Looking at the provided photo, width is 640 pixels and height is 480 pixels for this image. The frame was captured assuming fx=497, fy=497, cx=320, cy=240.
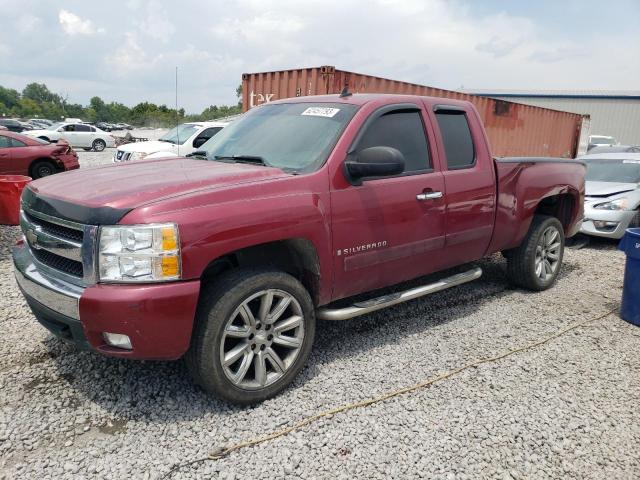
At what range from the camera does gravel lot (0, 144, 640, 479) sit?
2.53 metres

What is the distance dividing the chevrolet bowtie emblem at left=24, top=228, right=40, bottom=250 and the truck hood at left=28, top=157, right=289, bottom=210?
236 millimetres

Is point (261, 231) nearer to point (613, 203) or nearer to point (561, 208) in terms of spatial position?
point (561, 208)

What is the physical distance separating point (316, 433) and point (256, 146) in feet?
6.79

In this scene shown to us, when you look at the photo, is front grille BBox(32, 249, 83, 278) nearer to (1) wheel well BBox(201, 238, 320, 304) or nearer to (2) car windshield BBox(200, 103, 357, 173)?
(1) wheel well BBox(201, 238, 320, 304)

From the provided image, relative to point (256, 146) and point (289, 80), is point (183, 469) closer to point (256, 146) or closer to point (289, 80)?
point (256, 146)

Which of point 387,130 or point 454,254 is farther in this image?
point 454,254

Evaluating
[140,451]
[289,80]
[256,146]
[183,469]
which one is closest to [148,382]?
[140,451]

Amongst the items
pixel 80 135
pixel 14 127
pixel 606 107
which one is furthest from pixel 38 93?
pixel 606 107

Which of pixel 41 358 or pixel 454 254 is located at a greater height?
pixel 454 254

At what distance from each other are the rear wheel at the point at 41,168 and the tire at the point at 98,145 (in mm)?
15750

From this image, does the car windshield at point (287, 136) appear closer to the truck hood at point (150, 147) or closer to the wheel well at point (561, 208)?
the wheel well at point (561, 208)

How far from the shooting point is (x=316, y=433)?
277cm

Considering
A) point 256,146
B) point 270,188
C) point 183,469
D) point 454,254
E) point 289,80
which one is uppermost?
point 289,80

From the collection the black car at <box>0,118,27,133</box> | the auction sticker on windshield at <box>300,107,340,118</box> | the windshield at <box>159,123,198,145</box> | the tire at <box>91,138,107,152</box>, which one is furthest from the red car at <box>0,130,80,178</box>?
the black car at <box>0,118,27,133</box>
